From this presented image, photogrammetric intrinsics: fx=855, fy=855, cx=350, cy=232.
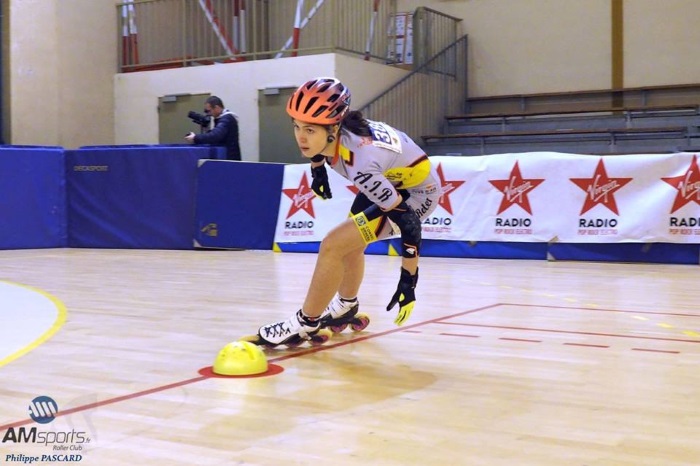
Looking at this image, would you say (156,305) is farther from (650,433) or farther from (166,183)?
(166,183)

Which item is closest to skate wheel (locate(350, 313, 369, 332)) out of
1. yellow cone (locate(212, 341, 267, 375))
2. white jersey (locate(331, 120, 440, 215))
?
white jersey (locate(331, 120, 440, 215))

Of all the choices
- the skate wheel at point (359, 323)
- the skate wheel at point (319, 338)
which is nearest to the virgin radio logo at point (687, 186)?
the skate wheel at point (359, 323)

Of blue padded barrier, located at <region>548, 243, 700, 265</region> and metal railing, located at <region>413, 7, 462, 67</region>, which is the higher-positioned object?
metal railing, located at <region>413, 7, 462, 67</region>

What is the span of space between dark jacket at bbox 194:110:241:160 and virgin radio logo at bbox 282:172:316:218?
5.43ft

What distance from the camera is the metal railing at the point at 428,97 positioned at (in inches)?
695

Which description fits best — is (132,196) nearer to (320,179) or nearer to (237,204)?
(237,204)

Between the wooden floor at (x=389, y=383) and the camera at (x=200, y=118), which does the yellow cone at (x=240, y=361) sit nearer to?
the wooden floor at (x=389, y=383)

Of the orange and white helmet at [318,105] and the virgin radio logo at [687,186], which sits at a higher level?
the orange and white helmet at [318,105]

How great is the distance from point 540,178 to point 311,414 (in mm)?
8194

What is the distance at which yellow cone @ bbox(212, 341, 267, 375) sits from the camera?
4338 millimetres

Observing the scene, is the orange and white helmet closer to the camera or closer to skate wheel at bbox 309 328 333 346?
skate wheel at bbox 309 328 333 346

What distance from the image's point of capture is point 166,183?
13898mm

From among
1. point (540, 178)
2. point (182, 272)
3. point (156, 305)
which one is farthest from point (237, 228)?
point (156, 305)

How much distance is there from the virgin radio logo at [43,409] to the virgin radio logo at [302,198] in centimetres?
893
